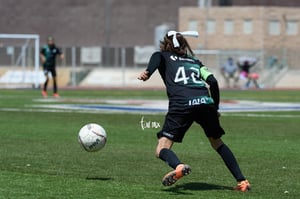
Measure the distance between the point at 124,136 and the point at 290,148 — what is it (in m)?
3.60

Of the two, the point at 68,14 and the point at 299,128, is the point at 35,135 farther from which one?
the point at 68,14

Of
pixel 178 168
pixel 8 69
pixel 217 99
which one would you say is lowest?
pixel 8 69

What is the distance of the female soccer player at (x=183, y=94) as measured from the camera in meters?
11.0

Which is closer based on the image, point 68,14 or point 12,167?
point 12,167

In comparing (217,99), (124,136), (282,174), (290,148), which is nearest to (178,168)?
(217,99)

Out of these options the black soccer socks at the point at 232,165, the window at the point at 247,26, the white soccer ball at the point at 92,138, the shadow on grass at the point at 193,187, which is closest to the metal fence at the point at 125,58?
the window at the point at 247,26

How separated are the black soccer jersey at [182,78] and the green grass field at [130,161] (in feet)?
3.59

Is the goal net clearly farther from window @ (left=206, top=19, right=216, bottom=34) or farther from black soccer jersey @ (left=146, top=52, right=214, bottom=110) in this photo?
black soccer jersey @ (left=146, top=52, right=214, bottom=110)

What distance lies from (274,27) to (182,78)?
62458 mm

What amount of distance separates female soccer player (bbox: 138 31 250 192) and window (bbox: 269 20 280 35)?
6186 cm

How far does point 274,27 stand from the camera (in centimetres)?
7256

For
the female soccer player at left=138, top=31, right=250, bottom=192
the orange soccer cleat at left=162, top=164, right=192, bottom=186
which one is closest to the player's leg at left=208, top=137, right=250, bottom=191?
the female soccer player at left=138, top=31, right=250, bottom=192

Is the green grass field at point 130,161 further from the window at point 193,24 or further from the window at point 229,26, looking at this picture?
the window at point 193,24

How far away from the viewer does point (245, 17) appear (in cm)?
7212
